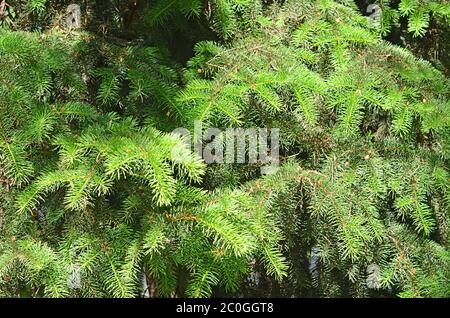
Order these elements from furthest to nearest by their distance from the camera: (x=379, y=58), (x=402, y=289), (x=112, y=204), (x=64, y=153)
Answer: (x=379, y=58), (x=402, y=289), (x=112, y=204), (x=64, y=153)

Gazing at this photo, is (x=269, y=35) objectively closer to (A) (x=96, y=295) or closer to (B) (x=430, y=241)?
(B) (x=430, y=241)

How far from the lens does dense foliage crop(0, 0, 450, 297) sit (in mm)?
1551

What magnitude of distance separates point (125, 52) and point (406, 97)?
36.6 inches

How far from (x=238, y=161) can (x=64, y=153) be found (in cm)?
59

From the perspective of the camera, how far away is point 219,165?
6.26 feet

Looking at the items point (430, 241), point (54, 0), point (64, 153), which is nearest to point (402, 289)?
point (430, 241)

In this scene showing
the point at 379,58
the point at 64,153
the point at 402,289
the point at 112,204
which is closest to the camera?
the point at 64,153

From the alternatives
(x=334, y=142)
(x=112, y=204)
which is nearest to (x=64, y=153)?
(x=112, y=204)

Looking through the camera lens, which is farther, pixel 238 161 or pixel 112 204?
pixel 238 161

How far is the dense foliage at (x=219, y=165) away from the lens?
5.09ft

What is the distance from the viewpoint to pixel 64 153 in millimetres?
1549
